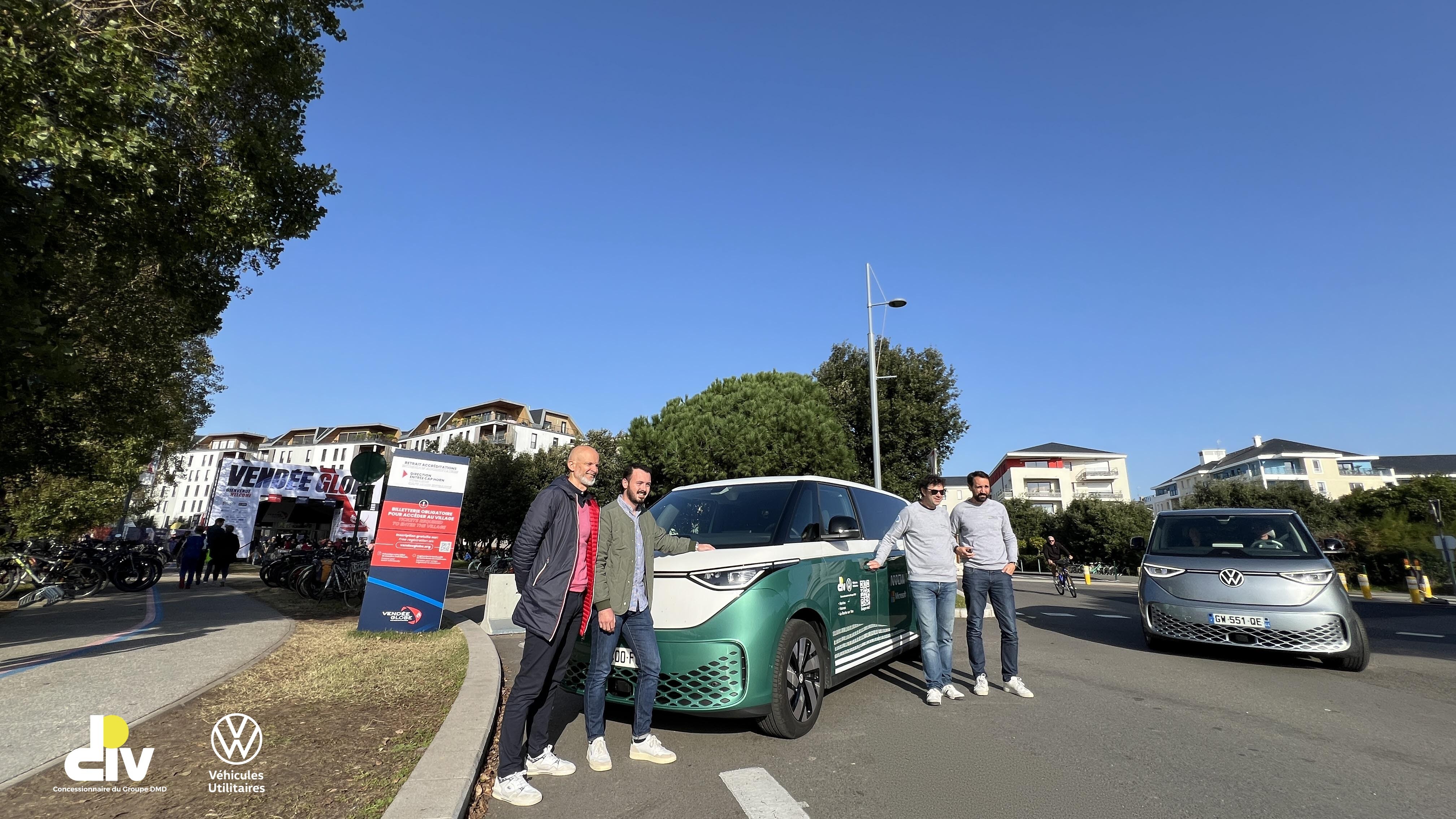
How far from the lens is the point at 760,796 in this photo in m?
3.37

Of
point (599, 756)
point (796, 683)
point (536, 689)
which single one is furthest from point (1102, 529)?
point (536, 689)

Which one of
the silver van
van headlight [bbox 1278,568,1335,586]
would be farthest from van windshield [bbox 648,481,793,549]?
van headlight [bbox 1278,568,1335,586]

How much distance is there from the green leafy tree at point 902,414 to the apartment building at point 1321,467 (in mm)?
76260

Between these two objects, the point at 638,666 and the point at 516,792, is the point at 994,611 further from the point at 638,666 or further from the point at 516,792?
the point at 516,792

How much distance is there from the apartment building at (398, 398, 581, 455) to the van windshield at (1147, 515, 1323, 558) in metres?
81.4

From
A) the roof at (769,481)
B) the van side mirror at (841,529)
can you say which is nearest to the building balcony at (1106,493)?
the roof at (769,481)

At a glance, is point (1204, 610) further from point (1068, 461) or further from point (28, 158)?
point (1068, 461)

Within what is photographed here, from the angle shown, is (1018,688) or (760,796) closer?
(760,796)

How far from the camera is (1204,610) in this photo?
265 inches

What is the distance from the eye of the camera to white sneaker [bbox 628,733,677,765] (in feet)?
12.7

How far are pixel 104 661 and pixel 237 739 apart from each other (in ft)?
11.8

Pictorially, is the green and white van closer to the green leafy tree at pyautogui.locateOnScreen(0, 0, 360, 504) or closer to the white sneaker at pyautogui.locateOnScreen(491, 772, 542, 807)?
the white sneaker at pyautogui.locateOnScreen(491, 772, 542, 807)

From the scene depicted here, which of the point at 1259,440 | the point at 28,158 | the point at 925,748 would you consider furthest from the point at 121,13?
the point at 1259,440

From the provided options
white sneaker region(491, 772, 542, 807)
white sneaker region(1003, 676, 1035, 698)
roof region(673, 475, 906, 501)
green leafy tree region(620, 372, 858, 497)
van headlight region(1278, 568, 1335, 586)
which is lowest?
white sneaker region(491, 772, 542, 807)
